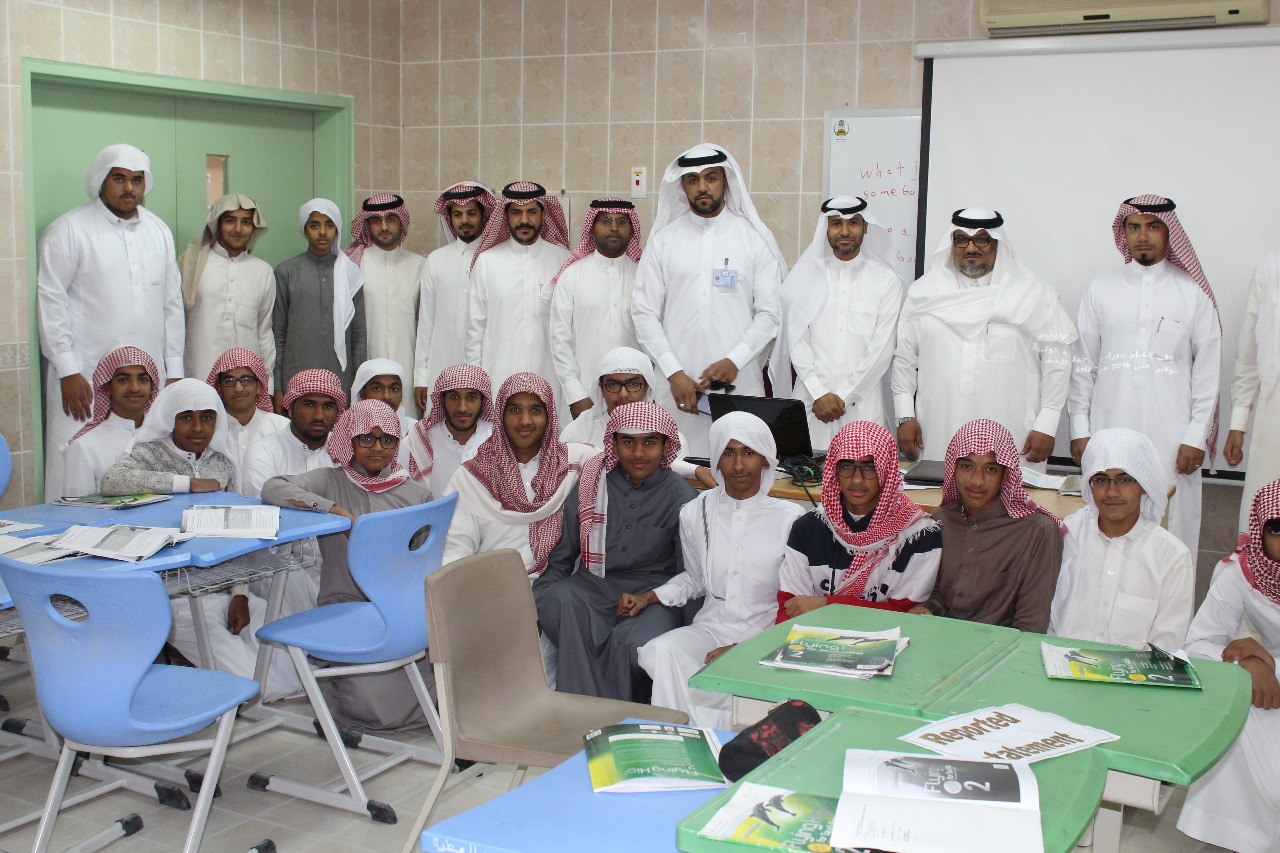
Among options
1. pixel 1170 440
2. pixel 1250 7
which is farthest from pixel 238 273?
pixel 1250 7

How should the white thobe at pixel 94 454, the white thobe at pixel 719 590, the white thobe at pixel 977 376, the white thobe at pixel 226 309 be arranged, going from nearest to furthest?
the white thobe at pixel 719 590
the white thobe at pixel 94 454
the white thobe at pixel 977 376
the white thobe at pixel 226 309

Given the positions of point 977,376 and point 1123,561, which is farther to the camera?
point 977,376

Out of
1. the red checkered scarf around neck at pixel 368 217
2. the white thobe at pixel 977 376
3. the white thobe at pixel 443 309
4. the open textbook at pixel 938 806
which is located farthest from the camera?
the red checkered scarf around neck at pixel 368 217

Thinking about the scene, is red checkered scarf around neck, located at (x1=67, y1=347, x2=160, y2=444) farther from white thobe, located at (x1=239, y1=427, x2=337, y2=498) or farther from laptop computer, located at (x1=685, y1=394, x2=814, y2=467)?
laptop computer, located at (x1=685, y1=394, x2=814, y2=467)

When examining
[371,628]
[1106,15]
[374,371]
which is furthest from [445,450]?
[1106,15]

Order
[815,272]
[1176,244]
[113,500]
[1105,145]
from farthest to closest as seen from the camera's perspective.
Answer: [1105,145], [815,272], [1176,244], [113,500]

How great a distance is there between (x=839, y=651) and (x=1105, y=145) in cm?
416

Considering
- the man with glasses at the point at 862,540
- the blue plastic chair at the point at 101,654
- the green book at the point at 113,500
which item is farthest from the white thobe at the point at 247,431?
the man with glasses at the point at 862,540

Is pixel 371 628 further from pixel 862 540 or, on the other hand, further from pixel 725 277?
pixel 725 277

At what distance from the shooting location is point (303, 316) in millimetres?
6297

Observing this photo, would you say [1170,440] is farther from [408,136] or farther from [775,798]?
[408,136]

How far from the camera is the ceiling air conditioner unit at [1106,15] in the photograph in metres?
5.48

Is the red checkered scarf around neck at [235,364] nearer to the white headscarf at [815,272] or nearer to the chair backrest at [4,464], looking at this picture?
the chair backrest at [4,464]

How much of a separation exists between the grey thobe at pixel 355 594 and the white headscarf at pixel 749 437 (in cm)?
106
